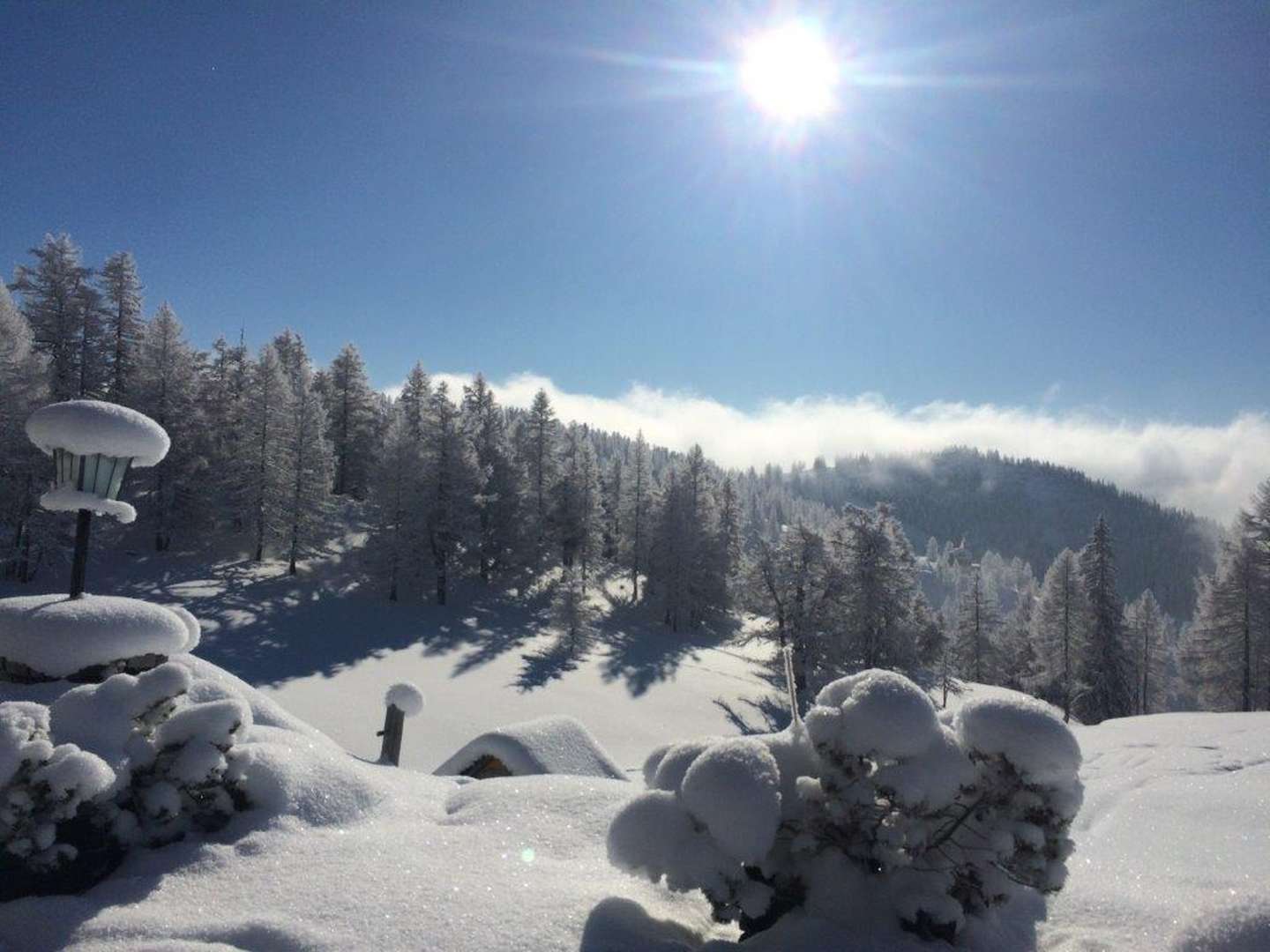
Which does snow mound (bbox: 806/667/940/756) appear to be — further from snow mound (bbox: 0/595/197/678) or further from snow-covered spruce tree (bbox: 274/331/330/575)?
snow-covered spruce tree (bbox: 274/331/330/575)

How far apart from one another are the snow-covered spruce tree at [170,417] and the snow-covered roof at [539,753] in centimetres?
3098

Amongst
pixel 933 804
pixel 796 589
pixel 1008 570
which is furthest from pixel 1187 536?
pixel 933 804

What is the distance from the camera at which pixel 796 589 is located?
1220 inches

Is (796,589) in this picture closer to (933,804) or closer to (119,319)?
(933,804)

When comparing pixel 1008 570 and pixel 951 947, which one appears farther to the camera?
pixel 1008 570

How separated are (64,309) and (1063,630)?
5826 cm

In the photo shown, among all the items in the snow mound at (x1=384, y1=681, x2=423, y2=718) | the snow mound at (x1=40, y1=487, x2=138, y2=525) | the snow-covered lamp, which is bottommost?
the snow mound at (x1=384, y1=681, x2=423, y2=718)

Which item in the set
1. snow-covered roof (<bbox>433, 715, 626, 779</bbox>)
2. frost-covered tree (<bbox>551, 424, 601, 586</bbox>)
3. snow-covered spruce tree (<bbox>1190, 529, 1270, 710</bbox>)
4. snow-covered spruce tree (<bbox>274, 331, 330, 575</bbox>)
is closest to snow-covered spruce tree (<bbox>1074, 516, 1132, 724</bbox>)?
snow-covered spruce tree (<bbox>1190, 529, 1270, 710</bbox>)

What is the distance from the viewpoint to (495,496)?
3784 centimetres

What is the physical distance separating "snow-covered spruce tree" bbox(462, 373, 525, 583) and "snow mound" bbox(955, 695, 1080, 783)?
113ft

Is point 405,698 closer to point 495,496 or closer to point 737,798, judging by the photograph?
point 737,798

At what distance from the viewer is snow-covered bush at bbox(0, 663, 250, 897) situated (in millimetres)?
4203

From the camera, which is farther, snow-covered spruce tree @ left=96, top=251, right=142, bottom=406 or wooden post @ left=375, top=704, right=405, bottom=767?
snow-covered spruce tree @ left=96, top=251, right=142, bottom=406

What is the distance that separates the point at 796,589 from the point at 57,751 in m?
29.4
